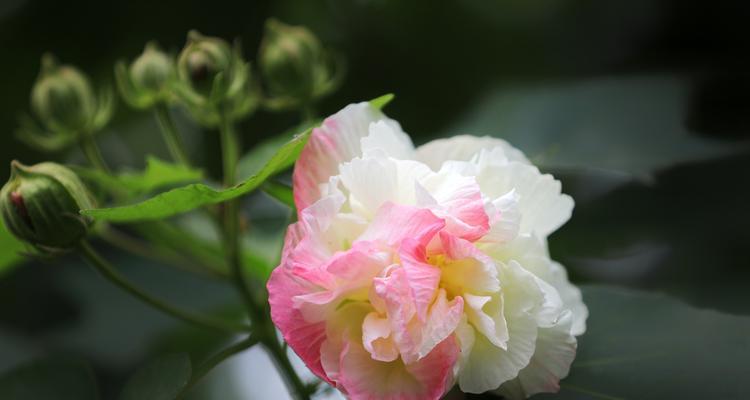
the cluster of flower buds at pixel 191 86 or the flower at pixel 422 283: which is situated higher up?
the cluster of flower buds at pixel 191 86

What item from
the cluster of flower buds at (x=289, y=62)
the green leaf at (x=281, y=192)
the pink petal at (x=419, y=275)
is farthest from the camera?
the cluster of flower buds at (x=289, y=62)

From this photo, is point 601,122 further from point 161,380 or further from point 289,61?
point 161,380

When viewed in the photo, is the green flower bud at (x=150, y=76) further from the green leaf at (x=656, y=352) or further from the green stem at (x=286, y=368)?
the green leaf at (x=656, y=352)

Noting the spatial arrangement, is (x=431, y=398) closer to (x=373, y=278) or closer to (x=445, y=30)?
(x=373, y=278)

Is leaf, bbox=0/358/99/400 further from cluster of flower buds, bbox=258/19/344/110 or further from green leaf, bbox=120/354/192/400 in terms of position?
cluster of flower buds, bbox=258/19/344/110

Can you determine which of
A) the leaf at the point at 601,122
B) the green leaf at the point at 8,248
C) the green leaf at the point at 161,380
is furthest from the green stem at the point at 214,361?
the leaf at the point at 601,122

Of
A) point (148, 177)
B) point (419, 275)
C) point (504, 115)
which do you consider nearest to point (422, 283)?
point (419, 275)
